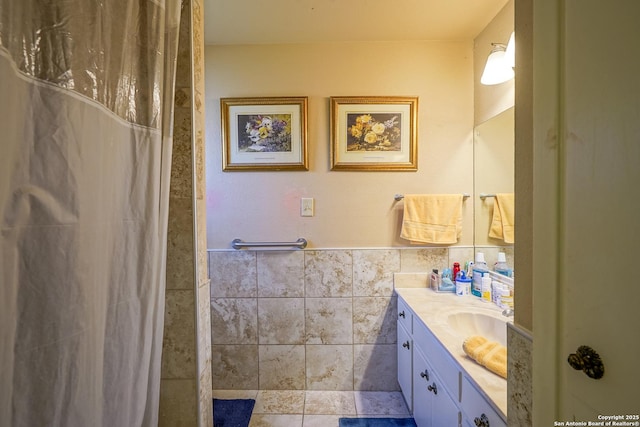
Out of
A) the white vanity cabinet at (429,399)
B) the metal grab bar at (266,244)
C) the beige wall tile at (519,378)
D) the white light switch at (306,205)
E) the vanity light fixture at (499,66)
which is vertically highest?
the vanity light fixture at (499,66)

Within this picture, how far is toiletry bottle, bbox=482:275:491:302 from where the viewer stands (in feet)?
4.54

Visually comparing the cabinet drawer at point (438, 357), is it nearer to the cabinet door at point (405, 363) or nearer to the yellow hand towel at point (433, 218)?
the cabinet door at point (405, 363)

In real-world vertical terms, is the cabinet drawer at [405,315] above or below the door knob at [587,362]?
below

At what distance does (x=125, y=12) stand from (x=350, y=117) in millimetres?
1201

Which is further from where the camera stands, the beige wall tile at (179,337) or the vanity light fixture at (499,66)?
the vanity light fixture at (499,66)

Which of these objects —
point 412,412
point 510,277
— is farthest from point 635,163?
point 412,412

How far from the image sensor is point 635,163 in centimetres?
34

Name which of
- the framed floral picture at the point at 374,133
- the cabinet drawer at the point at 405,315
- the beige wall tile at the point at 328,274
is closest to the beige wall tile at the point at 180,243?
the beige wall tile at the point at 328,274

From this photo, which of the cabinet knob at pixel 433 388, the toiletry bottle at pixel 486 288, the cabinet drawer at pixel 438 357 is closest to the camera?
the cabinet drawer at pixel 438 357

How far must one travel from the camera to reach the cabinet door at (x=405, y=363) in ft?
4.50

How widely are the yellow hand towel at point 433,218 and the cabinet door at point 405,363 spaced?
23.1 inches

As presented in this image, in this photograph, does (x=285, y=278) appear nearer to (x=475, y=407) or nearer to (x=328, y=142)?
(x=328, y=142)

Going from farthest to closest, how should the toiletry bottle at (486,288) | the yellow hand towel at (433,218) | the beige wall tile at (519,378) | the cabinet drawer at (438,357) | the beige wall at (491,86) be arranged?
the yellow hand towel at (433,218), the toiletry bottle at (486,288), the beige wall at (491,86), the cabinet drawer at (438,357), the beige wall tile at (519,378)

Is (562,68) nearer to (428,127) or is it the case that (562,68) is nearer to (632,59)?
(632,59)
